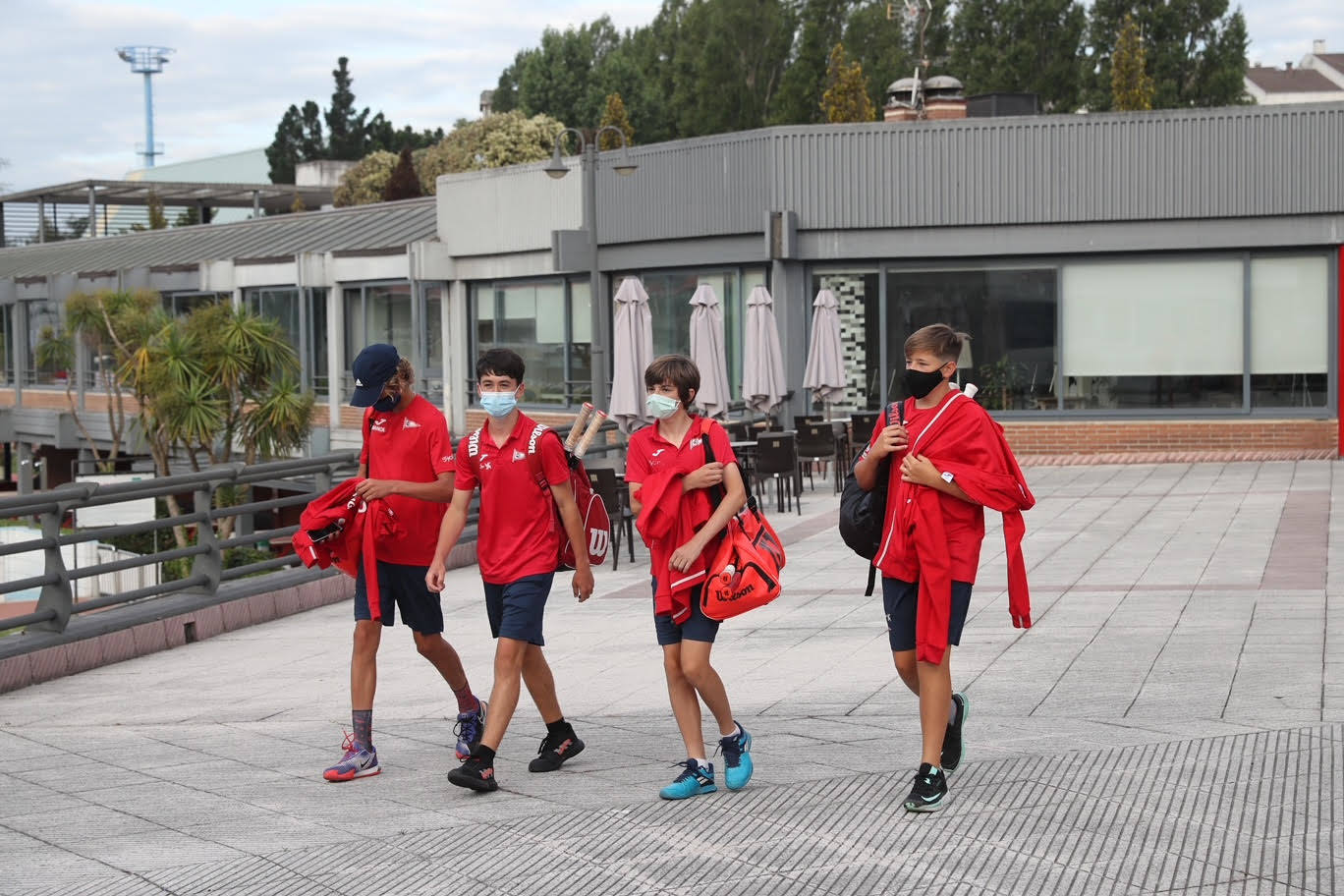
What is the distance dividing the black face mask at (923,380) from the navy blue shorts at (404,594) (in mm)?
2095

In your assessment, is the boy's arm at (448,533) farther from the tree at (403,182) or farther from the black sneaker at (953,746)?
the tree at (403,182)

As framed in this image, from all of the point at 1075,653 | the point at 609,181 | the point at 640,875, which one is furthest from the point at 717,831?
the point at 609,181

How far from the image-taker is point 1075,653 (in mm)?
8781

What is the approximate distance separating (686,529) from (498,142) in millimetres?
57620

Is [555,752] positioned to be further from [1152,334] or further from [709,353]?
[1152,334]

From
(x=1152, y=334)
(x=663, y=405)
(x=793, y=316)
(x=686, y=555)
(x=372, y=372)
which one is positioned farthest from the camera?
(x=793, y=316)

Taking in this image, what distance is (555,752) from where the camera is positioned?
21.6 feet

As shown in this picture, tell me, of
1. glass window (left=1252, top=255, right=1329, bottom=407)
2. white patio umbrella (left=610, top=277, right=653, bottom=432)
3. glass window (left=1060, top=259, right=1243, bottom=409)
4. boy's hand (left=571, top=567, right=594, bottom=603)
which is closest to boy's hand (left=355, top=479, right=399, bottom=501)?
boy's hand (left=571, top=567, right=594, bottom=603)

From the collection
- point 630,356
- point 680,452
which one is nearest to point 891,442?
point 680,452

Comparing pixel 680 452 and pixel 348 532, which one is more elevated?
pixel 680 452

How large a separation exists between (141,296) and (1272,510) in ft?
77.0

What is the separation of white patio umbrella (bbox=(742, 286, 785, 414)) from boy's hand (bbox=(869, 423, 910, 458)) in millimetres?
Result: 14451

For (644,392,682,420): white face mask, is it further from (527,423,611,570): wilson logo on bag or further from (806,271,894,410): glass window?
(806,271,894,410): glass window

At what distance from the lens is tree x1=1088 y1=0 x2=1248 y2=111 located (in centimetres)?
6400
